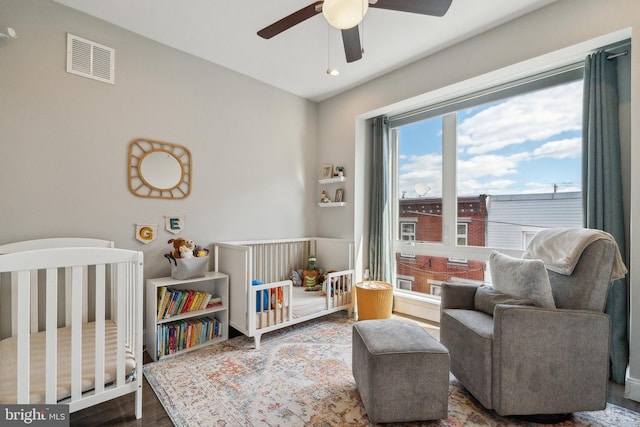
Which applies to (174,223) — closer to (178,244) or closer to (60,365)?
(178,244)

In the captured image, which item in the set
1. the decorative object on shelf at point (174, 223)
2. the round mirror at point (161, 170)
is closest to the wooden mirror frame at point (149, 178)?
the round mirror at point (161, 170)

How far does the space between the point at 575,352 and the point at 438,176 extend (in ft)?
6.47

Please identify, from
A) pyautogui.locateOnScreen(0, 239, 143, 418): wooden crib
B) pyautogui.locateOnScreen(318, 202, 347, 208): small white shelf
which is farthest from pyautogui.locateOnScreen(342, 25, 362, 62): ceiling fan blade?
pyautogui.locateOnScreen(318, 202, 347, 208): small white shelf

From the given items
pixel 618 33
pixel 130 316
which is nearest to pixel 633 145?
pixel 618 33

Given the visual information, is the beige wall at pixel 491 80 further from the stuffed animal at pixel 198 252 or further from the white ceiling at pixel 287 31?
the stuffed animal at pixel 198 252

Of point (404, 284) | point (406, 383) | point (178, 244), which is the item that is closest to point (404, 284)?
point (404, 284)

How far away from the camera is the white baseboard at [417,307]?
3.05m

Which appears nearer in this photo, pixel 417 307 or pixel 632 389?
pixel 632 389

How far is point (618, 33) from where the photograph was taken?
190 cm

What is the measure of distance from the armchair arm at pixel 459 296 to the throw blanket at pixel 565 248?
46 centimetres

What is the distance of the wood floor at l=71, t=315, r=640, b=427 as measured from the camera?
157 centimetres

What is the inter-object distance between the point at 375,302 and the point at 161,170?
236cm

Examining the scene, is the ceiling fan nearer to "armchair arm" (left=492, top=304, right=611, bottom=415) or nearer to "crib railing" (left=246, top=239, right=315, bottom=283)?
"armchair arm" (left=492, top=304, right=611, bottom=415)

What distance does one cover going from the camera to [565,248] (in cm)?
179
